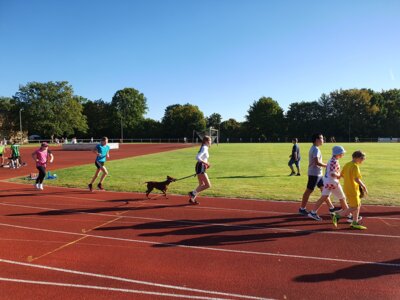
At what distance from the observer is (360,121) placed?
93.9 m

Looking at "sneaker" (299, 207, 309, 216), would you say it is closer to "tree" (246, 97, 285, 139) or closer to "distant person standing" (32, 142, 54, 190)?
"distant person standing" (32, 142, 54, 190)

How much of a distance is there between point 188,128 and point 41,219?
8972cm

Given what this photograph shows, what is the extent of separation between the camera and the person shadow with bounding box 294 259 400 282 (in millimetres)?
4694

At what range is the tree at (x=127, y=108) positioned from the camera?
93.1 meters

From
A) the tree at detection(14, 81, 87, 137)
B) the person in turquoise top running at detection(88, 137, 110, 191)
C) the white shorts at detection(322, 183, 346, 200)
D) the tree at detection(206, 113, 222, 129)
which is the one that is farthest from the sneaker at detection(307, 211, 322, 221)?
the tree at detection(206, 113, 222, 129)

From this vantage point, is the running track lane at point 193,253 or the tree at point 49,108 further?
the tree at point 49,108

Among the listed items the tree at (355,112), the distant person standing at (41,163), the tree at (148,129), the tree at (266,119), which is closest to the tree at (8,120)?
the tree at (148,129)

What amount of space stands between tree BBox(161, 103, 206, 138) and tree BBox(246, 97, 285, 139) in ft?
48.1

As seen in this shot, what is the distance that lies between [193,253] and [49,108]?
81.3 meters

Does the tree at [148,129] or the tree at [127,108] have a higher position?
the tree at [127,108]

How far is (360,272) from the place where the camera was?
4.89 m

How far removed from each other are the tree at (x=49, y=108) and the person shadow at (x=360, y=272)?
8134cm

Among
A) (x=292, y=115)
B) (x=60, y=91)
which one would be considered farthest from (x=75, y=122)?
(x=292, y=115)

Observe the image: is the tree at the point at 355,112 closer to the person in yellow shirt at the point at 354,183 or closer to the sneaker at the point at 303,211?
the sneaker at the point at 303,211
